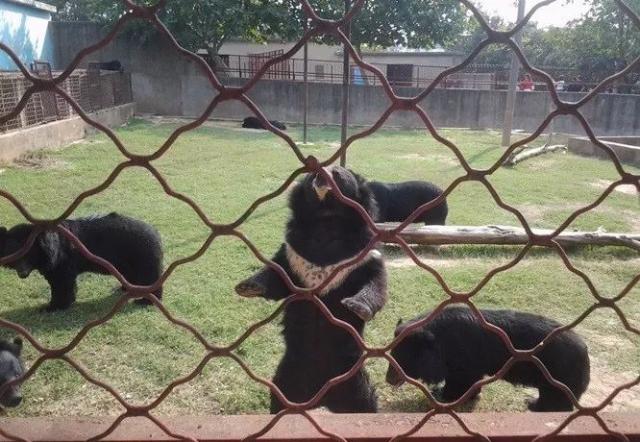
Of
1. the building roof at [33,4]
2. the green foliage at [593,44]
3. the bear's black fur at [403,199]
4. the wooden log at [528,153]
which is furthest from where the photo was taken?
the green foliage at [593,44]

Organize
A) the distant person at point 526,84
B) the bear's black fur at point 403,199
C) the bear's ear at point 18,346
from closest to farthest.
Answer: the bear's ear at point 18,346, the bear's black fur at point 403,199, the distant person at point 526,84

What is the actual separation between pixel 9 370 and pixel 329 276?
7.26ft

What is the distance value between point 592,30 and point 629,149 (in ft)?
44.3

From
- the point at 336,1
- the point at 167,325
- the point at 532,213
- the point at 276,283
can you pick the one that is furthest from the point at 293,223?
the point at 336,1

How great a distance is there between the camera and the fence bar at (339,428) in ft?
4.63

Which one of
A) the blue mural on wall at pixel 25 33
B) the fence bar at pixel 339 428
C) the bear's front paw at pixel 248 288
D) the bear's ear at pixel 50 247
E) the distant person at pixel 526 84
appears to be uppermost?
the blue mural on wall at pixel 25 33

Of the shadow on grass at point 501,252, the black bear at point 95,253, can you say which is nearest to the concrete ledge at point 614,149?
the shadow on grass at point 501,252

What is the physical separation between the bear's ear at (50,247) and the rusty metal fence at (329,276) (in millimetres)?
2631

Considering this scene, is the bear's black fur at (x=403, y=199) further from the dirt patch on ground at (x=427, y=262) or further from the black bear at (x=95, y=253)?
the black bear at (x=95, y=253)

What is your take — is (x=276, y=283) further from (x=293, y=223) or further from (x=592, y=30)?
(x=592, y=30)

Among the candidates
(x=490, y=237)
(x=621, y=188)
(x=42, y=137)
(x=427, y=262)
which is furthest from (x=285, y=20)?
(x=427, y=262)

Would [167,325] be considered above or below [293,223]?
below

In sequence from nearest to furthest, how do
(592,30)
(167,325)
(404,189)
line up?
(167,325) < (404,189) < (592,30)

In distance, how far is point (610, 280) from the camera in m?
4.97
